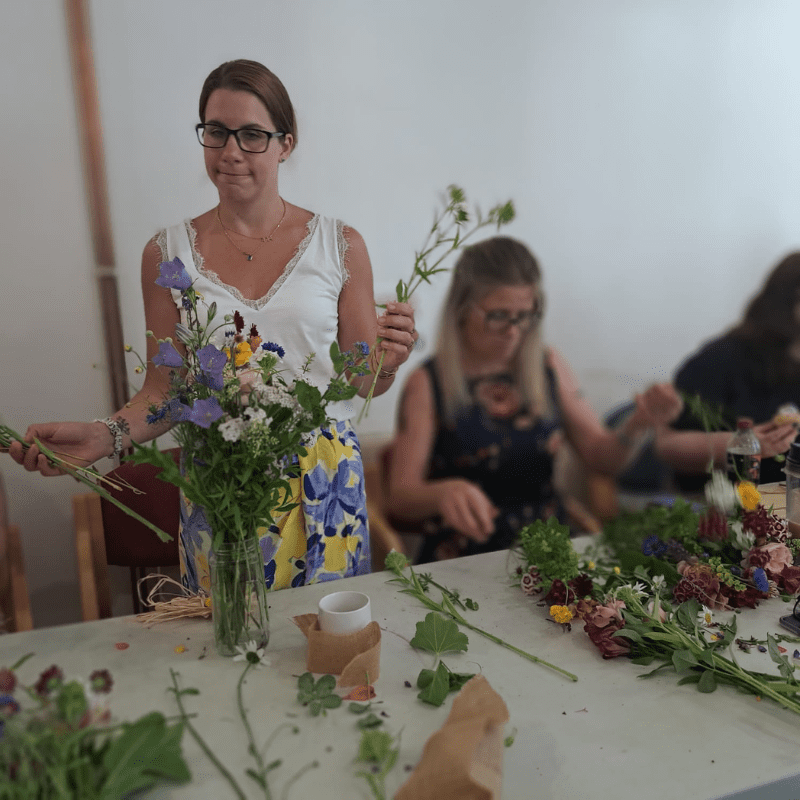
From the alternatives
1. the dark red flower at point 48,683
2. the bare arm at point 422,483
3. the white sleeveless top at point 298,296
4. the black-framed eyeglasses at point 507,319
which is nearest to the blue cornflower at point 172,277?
the dark red flower at point 48,683

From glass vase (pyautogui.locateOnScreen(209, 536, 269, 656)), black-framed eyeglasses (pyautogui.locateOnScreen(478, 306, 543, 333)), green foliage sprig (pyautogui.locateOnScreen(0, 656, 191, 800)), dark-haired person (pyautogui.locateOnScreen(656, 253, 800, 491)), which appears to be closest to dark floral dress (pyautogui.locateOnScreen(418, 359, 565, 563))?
black-framed eyeglasses (pyautogui.locateOnScreen(478, 306, 543, 333))

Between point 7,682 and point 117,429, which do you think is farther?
point 117,429

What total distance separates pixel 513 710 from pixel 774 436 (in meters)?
1.80

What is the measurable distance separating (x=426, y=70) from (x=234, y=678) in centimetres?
165

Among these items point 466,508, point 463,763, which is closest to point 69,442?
point 463,763

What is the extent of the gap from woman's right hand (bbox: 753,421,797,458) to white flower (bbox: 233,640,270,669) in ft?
5.40

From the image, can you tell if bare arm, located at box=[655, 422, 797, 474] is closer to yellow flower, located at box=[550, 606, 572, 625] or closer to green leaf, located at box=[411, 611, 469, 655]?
yellow flower, located at box=[550, 606, 572, 625]

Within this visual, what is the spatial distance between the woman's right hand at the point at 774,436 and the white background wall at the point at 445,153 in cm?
37

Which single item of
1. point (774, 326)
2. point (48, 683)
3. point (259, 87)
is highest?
point (259, 87)

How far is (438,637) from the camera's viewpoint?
0.92 m

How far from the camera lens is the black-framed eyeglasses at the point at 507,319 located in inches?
83.0

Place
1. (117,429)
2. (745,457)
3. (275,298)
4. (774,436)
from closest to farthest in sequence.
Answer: (117,429)
(275,298)
(745,457)
(774,436)

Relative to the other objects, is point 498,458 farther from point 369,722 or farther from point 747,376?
point 369,722

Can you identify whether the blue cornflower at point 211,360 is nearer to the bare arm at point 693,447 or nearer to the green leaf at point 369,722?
the green leaf at point 369,722
